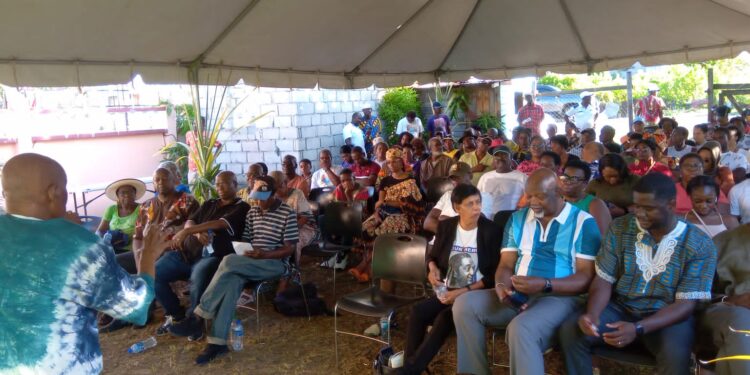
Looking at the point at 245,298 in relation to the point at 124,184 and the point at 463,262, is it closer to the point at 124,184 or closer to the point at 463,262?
the point at 124,184

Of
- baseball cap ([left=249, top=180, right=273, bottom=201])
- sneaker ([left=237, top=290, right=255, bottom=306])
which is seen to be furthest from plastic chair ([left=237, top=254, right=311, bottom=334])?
baseball cap ([left=249, top=180, right=273, bottom=201])

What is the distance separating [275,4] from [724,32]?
15.7 feet

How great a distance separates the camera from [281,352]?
4730mm

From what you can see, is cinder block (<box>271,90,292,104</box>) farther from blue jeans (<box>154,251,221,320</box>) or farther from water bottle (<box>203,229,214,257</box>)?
blue jeans (<box>154,251,221,320</box>)

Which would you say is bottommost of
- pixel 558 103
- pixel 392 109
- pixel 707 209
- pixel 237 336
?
pixel 237 336

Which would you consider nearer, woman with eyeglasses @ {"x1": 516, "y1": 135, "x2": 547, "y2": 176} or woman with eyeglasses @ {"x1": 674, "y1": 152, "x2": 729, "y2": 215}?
woman with eyeglasses @ {"x1": 674, "y1": 152, "x2": 729, "y2": 215}

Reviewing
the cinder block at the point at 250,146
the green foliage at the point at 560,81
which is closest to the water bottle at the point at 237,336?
the cinder block at the point at 250,146

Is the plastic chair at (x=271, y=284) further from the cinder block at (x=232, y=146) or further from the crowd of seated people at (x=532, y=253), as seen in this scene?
the cinder block at (x=232, y=146)

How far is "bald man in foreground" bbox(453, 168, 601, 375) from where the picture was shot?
3416mm

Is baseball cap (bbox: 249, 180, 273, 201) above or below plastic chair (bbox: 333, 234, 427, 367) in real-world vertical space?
above

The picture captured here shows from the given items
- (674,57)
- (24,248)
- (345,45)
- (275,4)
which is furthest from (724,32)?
(24,248)

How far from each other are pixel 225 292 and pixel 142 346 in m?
0.92

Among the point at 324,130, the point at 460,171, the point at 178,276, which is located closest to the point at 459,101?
the point at 324,130

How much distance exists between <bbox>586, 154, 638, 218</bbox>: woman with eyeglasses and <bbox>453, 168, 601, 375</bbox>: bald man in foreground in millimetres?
1488
